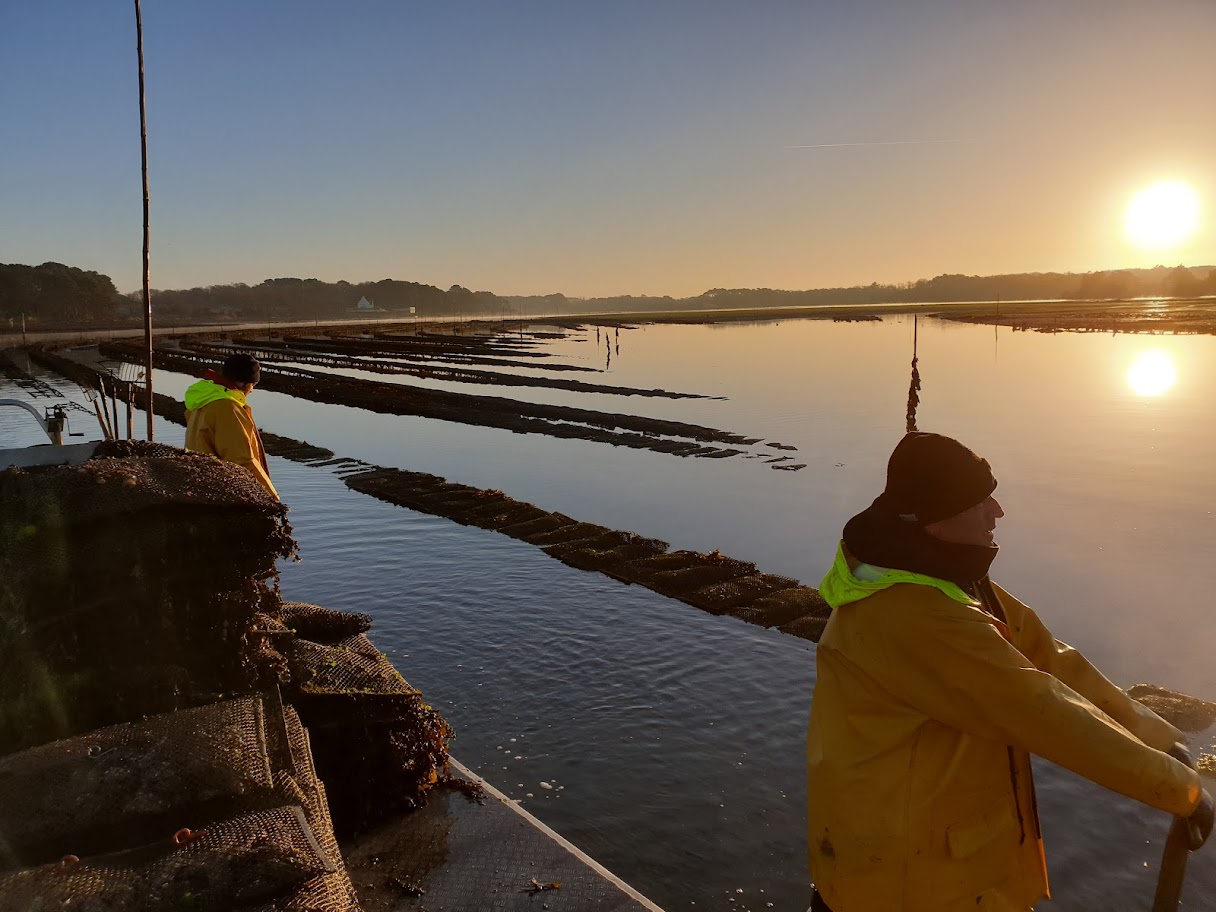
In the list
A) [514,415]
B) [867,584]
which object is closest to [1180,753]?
[867,584]

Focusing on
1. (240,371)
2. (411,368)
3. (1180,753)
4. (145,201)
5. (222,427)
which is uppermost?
(145,201)

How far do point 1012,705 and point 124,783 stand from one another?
2.50 m

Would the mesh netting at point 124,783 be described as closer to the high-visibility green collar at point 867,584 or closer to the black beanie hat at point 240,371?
the high-visibility green collar at point 867,584

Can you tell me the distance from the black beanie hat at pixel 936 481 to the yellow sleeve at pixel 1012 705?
0.72ft

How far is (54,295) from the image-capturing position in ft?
346

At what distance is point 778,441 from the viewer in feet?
65.6

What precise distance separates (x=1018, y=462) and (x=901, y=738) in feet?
54.2

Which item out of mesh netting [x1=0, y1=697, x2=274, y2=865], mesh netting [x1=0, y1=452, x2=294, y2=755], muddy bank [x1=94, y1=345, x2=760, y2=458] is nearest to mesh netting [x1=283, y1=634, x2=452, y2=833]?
mesh netting [x1=0, y1=452, x2=294, y2=755]

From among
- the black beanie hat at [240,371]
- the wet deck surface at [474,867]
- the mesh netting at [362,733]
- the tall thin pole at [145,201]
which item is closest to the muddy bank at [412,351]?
the tall thin pole at [145,201]

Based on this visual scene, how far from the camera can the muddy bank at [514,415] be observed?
2005 centimetres

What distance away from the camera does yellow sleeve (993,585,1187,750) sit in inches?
87.3

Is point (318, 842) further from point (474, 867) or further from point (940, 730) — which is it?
point (940, 730)

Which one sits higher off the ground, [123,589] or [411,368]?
[411,368]

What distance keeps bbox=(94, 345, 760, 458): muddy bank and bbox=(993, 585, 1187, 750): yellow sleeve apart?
15783mm
